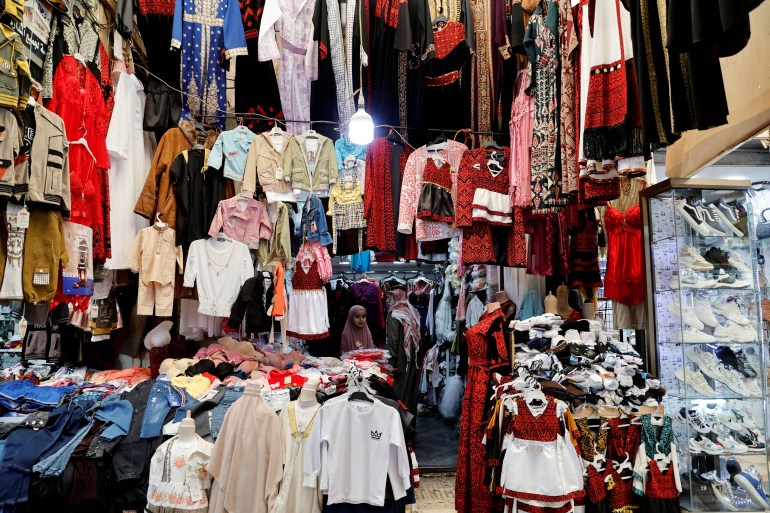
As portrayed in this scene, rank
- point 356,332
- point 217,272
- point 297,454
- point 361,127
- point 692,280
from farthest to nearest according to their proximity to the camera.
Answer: point 356,332 → point 217,272 → point 361,127 → point 692,280 → point 297,454

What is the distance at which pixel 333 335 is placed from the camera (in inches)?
281

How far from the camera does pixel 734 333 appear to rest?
404 cm

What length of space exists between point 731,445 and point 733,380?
1.58 feet

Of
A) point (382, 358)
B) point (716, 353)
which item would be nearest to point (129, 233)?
point (382, 358)

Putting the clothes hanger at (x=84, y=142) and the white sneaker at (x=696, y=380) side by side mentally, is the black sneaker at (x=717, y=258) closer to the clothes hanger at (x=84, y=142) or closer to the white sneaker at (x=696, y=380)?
the white sneaker at (x=696, y=380)

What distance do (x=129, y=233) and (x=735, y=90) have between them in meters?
4.87

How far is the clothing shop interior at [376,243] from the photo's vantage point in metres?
2.99

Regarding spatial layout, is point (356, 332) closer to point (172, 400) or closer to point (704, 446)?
point (172, 400)

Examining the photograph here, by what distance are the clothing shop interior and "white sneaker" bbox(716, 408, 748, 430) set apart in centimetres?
1

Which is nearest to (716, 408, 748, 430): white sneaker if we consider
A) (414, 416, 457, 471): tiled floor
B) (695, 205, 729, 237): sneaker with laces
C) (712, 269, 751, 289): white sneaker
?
(712, 269, 751, 289): white sneaker

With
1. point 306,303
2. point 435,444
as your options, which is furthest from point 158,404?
point 435,444

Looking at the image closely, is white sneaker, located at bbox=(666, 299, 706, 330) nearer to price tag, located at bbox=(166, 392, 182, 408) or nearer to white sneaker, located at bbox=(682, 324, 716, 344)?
white sneaker, located at bbox=(682, 324, 716, 344)

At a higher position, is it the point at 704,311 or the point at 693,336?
the point at 704,311

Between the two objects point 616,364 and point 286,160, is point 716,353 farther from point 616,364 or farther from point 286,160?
point 286,160
